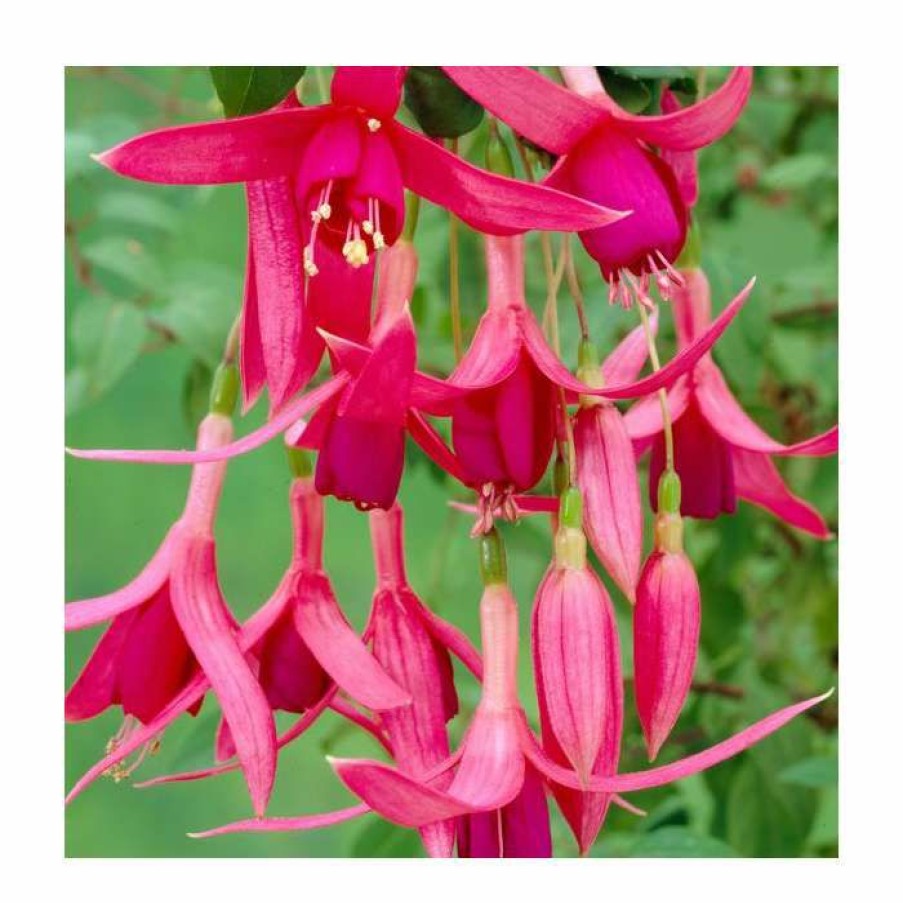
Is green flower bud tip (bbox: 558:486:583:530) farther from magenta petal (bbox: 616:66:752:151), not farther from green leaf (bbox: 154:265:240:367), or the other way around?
green leaf (bbox: 154:265:240:367)

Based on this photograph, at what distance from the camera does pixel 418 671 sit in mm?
639

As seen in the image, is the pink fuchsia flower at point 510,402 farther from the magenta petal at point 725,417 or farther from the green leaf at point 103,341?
the green leaf at point 103,341

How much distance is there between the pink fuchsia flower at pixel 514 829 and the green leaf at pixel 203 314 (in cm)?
48

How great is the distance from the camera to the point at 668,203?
583mm

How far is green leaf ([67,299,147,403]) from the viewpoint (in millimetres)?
948

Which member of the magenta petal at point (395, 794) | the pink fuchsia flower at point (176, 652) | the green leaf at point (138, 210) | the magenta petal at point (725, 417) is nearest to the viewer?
the magenta petal at point (395, 794)

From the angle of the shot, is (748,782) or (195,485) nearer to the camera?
(195,485)

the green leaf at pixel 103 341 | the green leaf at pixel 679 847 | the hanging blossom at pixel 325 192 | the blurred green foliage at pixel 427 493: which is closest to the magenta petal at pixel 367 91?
the hanging blossom at pixel 325 192

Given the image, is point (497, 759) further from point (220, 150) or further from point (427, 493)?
point (427, 493)

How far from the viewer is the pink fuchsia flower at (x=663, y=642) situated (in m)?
0.60

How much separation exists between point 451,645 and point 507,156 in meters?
0.23

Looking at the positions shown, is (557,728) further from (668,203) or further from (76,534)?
(76,534)

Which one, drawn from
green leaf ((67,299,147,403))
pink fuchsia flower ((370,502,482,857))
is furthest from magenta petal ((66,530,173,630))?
green leaf ((67,299,147,403))
